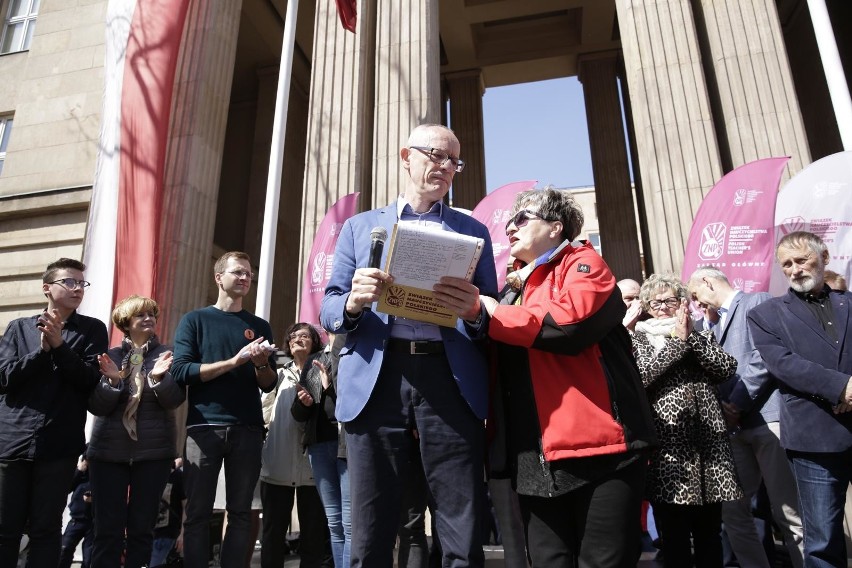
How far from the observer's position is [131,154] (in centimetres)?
749

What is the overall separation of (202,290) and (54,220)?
4.13 m

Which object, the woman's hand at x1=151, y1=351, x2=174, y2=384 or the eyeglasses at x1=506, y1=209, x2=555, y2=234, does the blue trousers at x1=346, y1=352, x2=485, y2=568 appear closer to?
the eyeglasses at x1=506, y1=209, x2=555, y2=234

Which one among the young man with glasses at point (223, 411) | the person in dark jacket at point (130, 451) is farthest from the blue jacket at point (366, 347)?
the person in dark jacket at point (130, 451)

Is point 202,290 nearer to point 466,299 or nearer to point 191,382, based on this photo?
point 191,382

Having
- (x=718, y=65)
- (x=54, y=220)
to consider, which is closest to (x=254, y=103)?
(x=54, y=220)

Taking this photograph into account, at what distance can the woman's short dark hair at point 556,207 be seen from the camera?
248 centimetres

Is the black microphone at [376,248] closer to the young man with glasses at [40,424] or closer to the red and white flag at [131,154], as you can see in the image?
the young man with glasses at [40,424]

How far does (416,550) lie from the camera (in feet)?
11.6

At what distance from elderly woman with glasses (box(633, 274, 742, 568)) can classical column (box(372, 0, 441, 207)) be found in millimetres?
5906

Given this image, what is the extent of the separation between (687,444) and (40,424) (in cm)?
390

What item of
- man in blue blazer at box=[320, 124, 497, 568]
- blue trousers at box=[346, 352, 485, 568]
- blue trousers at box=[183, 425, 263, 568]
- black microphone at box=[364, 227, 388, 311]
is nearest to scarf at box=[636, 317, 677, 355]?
man in blue blazer at box=[320, 124, 497, 568]

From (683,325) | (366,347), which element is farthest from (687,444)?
(366,347)

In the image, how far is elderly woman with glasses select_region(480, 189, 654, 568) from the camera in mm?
2027

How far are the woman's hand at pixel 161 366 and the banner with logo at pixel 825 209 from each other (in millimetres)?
5451
